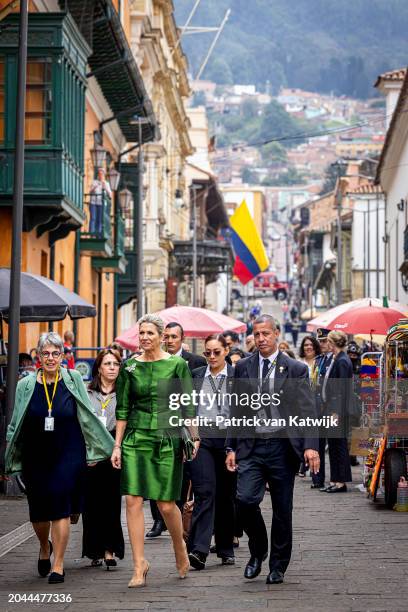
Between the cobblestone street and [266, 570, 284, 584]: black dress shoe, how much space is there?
0.06 meters

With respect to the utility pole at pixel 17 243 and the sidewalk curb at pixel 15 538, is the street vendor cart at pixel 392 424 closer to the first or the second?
the sidewalk curb at pixel 15 538

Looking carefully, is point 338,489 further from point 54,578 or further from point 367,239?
point 367,239

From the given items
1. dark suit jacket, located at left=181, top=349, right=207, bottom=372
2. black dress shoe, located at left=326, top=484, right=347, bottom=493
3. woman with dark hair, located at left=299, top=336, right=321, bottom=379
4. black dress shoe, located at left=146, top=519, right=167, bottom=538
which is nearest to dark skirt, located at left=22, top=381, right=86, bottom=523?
black dress shoe, located at left=146, top=519, right=167, bottom=538

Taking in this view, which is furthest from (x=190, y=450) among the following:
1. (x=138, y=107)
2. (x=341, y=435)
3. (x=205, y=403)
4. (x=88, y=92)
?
(x=138, y=107)

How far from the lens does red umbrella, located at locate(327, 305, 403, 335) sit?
75.4 ft

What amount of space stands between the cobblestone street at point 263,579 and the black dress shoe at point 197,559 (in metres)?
0.09

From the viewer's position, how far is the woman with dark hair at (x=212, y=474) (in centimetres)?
1077

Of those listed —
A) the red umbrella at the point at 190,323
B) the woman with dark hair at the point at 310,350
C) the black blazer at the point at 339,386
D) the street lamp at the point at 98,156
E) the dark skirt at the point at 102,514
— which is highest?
the street lamp at the point at 98,156

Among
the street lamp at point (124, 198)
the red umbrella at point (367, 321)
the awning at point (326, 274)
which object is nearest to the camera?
the red umbrella at point (367, 321)

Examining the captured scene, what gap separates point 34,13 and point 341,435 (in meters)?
9.24

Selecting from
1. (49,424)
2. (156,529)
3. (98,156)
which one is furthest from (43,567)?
(98,156)

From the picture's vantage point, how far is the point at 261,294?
163 m

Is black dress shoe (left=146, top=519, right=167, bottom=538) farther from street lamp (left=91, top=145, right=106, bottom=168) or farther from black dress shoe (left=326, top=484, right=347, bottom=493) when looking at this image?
street lamp (left=91, top=145, right=106, bottom=168)

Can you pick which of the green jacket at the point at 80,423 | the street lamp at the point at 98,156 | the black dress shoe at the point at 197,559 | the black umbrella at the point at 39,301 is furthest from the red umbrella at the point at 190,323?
the green jacket at the point at 80,423
